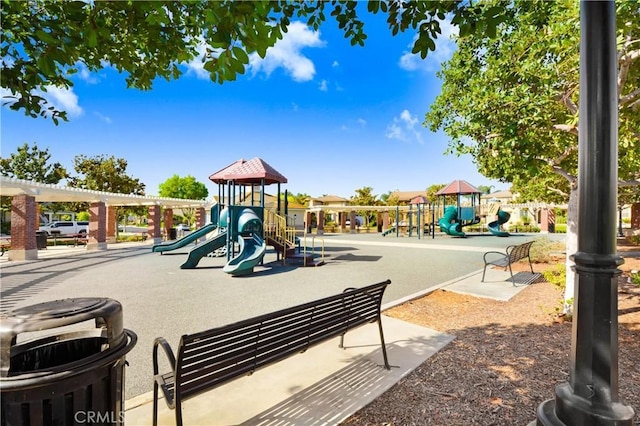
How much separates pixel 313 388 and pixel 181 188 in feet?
214

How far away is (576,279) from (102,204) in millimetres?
21776

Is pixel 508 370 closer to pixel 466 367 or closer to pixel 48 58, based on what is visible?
pixel 466 367

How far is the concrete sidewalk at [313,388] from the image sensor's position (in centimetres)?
290

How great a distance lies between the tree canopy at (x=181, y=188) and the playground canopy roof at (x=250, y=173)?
51.3 meters

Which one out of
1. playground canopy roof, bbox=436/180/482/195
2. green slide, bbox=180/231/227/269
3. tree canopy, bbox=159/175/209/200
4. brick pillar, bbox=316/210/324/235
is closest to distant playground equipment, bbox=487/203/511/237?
playground canopy roof, bbox=436/180/482/195

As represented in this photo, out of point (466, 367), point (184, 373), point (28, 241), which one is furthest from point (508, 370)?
point (28, 241)

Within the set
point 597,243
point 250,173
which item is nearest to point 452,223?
point 250,173

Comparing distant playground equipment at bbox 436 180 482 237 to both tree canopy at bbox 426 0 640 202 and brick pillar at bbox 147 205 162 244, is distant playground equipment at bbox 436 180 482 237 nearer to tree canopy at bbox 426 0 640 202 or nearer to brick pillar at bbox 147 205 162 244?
tree canopy at bbox 426 0 640 202

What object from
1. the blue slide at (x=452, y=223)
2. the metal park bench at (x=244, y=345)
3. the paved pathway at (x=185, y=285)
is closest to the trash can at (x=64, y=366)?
the metal park bench at (x=244, y=345)

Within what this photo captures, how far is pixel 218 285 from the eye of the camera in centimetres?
898

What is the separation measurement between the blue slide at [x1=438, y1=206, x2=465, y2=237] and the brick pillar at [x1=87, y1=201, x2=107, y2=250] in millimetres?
25493

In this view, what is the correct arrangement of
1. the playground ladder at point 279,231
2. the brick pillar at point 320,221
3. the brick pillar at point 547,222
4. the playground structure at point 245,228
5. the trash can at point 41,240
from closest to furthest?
the playground structure at point 245,228, the playground ladder at point 279,231, the trash can at point 41,240, the brick pillar at point 547,222, the brick pillar at point 320,221

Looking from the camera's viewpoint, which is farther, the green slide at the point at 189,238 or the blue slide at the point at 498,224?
the blue slide at the point at 498,224

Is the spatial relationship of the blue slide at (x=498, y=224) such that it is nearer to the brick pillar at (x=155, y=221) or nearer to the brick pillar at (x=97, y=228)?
the brick pillar at (x=155, y=221)
